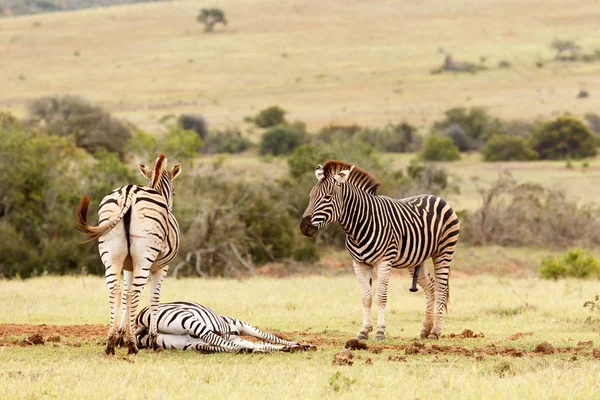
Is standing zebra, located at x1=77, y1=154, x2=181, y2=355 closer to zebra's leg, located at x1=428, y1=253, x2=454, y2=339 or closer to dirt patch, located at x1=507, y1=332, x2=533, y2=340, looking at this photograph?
zebra's leg, located at x1=428, y1=253, x2=454, y2=339

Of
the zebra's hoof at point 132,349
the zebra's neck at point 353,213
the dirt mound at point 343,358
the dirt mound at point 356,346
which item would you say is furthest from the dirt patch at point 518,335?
the zebra's hoof at point 132,349

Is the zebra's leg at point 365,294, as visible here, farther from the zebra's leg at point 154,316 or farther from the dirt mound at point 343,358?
the zebra's leg at point 154,316

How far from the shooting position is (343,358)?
29.8ft

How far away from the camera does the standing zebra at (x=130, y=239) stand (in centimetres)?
937

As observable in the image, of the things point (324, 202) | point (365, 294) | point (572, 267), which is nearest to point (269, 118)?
point (572, 267)

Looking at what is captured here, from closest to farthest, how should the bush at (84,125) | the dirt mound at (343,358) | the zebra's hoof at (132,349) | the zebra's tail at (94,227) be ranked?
the dirt mound at (343,358) → the zebra's tail at (94,227) → the zebra's hoof at (132,349) → the bush at (84,125)

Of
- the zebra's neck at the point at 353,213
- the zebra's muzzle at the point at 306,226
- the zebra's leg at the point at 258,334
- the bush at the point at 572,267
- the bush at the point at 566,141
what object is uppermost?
the bush at the point at 566,141

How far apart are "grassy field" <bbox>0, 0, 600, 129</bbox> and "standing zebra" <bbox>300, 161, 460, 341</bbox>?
140ft

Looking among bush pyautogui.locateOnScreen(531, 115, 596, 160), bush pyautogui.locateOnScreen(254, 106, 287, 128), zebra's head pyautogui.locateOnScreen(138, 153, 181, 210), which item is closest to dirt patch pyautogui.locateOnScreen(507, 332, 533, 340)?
zebra's head pyautogui.locateOnScreen(138, 153, 181, 210)

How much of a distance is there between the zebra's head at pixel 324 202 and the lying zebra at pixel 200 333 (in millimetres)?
1253

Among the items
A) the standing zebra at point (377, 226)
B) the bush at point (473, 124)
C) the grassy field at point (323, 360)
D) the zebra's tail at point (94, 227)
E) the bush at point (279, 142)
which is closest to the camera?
the grassy field at point (323, 360)

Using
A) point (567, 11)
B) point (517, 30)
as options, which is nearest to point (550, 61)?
point (517, 30)

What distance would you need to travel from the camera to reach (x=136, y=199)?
379 inches

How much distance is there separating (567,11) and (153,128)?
213 ft
